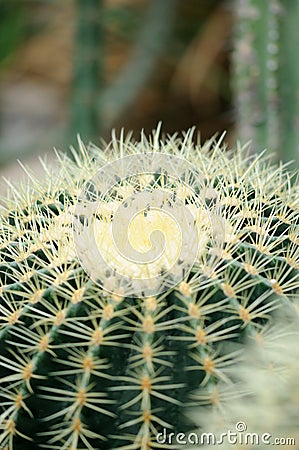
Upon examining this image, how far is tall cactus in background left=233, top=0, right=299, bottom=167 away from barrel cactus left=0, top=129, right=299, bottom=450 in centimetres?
93

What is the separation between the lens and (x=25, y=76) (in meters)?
4.66

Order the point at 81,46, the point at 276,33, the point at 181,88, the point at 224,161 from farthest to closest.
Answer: the point at 181,88
the point at 81,46
the point at 276,33
the point at 224,161

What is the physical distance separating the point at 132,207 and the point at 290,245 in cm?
19

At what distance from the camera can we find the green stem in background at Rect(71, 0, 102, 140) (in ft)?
9.05

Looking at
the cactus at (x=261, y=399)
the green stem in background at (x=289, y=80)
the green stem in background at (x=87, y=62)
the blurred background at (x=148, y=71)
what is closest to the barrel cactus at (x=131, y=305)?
the cactus at (x=261, y=399)

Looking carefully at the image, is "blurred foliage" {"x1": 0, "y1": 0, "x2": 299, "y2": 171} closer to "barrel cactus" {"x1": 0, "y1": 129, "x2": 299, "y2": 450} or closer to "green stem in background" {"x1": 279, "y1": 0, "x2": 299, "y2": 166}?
"green stem in background" {"x1": 279, "y1": 0, "x2": 299, "y2": 166}

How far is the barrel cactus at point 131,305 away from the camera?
3.02 ft

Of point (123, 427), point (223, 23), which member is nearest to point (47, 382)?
point (123, 427)

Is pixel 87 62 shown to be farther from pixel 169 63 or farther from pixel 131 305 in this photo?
pixel 131 305

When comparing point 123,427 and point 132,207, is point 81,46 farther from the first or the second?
point 123,427

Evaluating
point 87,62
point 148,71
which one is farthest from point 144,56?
point 87,62

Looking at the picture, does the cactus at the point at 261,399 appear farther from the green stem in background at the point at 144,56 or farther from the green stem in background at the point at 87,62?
the green stem in background at the point at 144,56

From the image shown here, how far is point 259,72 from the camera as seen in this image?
6.61ft

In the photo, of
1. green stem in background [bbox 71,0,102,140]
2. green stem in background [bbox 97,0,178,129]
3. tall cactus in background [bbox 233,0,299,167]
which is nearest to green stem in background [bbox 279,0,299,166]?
tall cactus in background [bbox 233,0,299,167]
